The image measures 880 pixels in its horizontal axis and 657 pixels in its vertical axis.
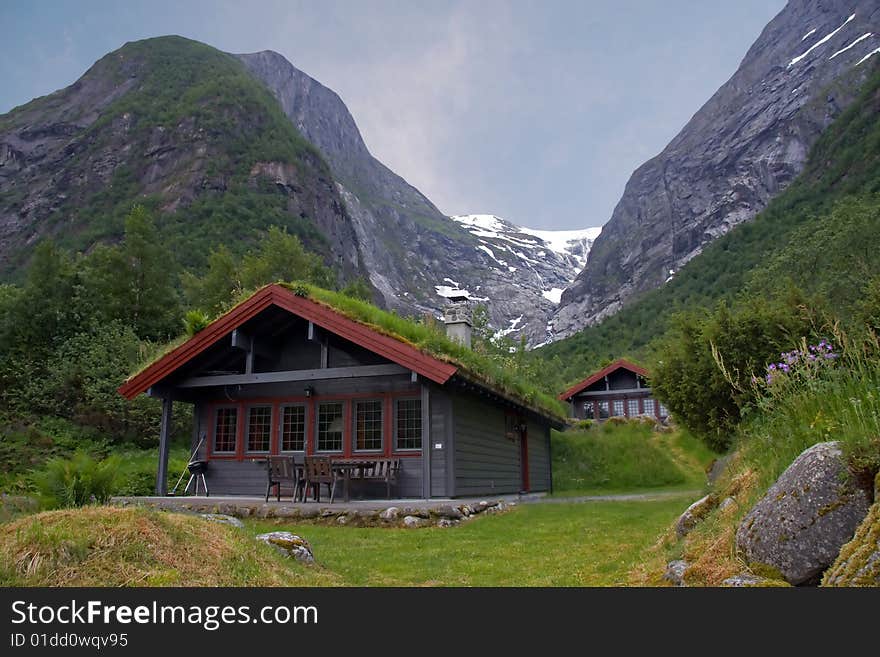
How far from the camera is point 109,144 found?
81.1 meters

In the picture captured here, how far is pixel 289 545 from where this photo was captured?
6.87 m

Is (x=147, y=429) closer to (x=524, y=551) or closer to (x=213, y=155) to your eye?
(x=524, y=551)

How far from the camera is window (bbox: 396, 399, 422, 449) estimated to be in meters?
14.5

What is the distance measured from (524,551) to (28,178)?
92375 millimetres

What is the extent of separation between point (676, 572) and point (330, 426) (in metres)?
11.4

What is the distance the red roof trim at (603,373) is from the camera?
126ft

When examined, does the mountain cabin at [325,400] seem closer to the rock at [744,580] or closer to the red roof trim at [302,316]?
the red roof trim at [302,316]

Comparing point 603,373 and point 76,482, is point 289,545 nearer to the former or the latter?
point 76,482

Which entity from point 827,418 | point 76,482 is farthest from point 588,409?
point 76,482

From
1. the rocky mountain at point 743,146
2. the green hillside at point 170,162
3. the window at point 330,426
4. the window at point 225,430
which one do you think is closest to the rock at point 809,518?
the window at point 330,426

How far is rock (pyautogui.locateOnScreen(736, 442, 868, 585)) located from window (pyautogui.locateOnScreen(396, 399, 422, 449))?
1033 cm

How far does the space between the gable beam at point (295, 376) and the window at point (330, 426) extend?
1044 mm
